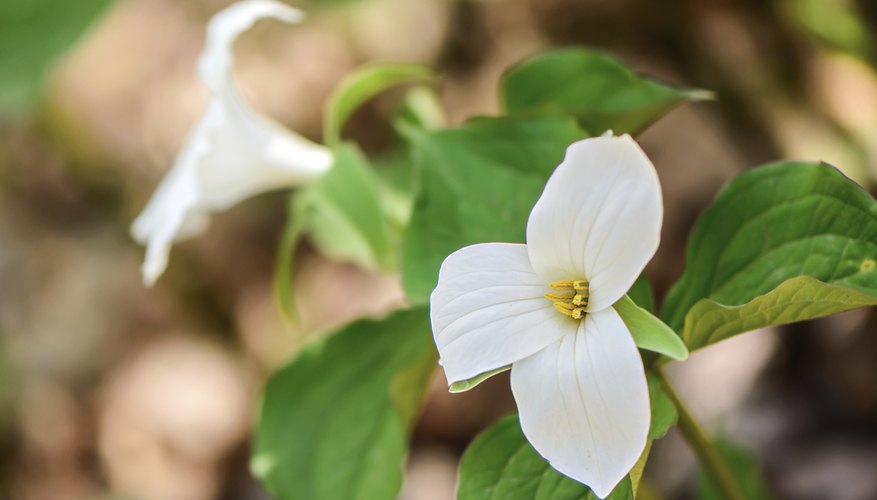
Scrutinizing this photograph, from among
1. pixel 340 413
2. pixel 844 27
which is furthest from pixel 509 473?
pixel 844 27

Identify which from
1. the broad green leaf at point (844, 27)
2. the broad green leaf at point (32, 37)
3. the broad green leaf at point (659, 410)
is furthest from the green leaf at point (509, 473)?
the broad green leaf at point (844, 27)

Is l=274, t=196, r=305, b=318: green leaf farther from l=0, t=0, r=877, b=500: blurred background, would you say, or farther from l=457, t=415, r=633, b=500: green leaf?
l=0, t=0, r=877, b=500: blurred background

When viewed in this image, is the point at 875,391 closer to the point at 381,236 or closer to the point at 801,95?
the point at 801,95

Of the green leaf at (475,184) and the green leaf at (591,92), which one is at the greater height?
the green leaf at (591,92)

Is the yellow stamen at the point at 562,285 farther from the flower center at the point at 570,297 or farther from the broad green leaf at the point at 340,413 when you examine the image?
the broad green leaf at the point at 340,413

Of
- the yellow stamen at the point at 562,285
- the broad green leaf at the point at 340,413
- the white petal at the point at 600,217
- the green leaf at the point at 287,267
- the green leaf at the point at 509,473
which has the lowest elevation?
the broad green leaf at the point at 340,413

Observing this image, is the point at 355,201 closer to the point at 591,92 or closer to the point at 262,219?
the point at 591,92
